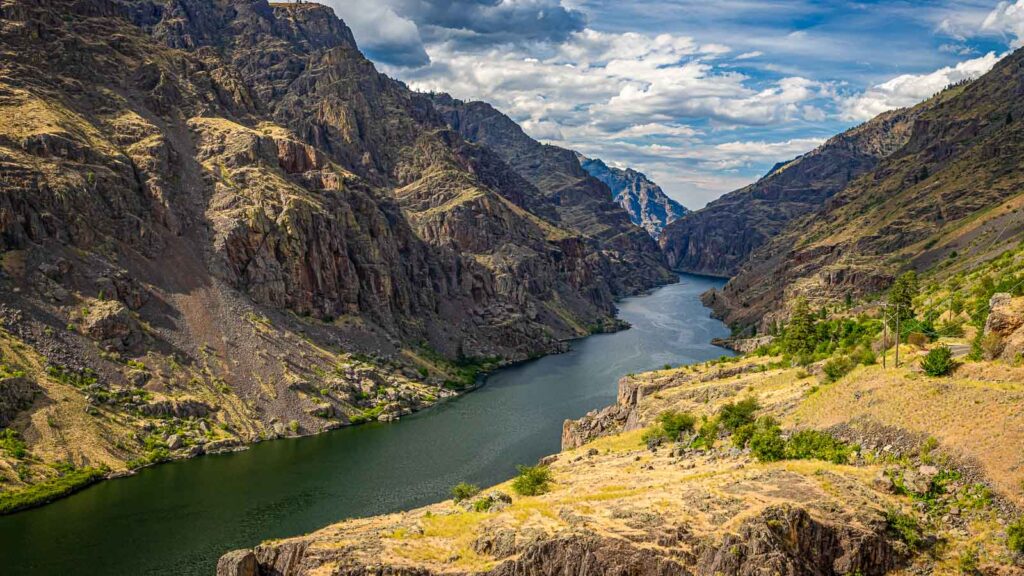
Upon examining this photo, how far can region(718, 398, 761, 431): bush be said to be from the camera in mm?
72125

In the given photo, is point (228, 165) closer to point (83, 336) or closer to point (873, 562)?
point (83, 336)

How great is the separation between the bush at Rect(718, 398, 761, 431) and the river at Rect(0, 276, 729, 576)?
150 feet

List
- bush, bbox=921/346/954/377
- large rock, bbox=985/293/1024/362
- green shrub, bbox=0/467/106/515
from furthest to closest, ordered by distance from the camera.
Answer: green shrub, bbox=0/467/106/515
bush, bbox=921/346/954/377
large rock, bbox=985/293/1024/362

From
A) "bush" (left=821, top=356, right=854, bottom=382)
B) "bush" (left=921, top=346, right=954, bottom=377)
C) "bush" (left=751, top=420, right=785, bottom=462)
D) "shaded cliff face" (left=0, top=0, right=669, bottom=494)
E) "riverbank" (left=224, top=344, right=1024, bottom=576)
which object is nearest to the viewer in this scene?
"riverbank" (left=224, top=344, right=1024, bottom=576)

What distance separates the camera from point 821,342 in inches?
3917

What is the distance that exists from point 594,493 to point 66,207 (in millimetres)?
132313

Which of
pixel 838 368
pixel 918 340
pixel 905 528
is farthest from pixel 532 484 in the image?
pixel 918 340

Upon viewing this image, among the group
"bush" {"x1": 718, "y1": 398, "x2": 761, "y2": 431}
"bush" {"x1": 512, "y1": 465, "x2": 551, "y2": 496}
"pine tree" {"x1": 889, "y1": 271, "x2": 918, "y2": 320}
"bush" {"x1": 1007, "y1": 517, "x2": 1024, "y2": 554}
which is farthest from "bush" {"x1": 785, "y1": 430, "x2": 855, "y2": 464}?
"pine tree" {"x1": 889, "y1": 271, "x2": 918, "y2": 320}

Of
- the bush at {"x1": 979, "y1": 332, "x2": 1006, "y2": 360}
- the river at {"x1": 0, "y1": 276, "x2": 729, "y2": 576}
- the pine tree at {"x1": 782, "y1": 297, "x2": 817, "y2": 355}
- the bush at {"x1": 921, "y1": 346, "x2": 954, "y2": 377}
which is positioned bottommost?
the river at {"x1": 0, "y1": 276, "x2": 729, "y2": 576}

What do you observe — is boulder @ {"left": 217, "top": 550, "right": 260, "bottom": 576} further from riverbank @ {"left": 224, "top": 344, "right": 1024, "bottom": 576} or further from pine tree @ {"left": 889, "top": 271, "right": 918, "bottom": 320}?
pine tree @ {"left": 889, "top": 271, "right": 918, "bottom": 320}

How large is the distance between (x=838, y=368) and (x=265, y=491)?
257ft

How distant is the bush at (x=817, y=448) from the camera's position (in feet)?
183

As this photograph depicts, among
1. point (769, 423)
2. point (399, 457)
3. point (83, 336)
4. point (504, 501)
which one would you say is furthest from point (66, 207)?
point (769, 423)

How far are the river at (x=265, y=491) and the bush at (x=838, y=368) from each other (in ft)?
176
